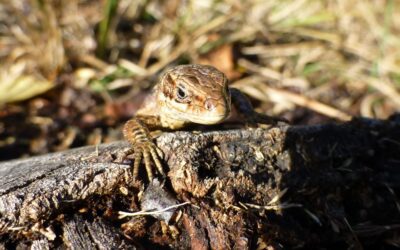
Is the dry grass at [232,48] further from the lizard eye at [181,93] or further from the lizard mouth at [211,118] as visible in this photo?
the lizard mouth at [211,118]

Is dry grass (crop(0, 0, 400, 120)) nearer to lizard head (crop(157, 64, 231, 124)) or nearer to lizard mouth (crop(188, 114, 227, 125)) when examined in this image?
lizard head (crop(157, 64, 231, 124))

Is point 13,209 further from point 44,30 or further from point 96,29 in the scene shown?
point 96,29

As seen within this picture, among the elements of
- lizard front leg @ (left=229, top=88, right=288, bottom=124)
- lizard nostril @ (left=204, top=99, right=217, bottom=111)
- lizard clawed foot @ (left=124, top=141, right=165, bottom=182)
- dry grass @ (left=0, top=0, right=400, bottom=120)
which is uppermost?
lizard clawed foot @ (left=124, top=141, right=165, bottom=182)

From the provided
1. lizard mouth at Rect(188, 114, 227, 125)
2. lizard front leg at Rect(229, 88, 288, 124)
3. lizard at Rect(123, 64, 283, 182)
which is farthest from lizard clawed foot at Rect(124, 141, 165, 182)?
lizard front leg at Rect(229, 88, 288, 124)

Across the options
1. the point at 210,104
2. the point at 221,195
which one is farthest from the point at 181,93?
the point at 221,195

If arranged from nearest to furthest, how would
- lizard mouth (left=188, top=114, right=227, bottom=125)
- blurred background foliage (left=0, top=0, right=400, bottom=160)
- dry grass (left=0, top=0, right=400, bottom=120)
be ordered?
lizard mouth (left=188, top=114, right=227, bottom=125) → blurred background foliage (left=0, top=0, right=400, bottom=160) → dry grass (left=0, top=0, right=400, bottom=120)

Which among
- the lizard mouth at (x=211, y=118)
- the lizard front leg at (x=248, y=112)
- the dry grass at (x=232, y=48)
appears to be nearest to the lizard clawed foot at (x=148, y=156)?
the lizard mouth at (x=211, y=118)
